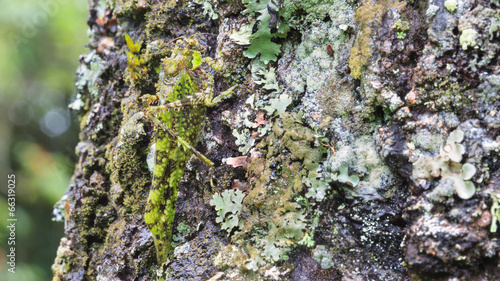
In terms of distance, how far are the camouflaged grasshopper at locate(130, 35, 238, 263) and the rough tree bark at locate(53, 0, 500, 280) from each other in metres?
0.07

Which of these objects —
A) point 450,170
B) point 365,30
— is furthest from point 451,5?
point 450,170

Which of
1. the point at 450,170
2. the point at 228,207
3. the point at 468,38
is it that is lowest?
the point at 450,170

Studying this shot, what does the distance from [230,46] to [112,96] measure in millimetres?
1042

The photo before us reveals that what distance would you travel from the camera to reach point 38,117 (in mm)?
5379

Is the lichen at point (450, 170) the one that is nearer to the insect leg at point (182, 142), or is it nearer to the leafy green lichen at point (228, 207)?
the leafy green lichen at point (228, 207)

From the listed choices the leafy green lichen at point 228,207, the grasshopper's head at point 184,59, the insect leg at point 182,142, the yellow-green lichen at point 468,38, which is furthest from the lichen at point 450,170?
the grasshopper's head at point 184,59

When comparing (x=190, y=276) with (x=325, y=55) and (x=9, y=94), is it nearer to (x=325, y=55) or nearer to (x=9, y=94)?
(x=325, y=55)

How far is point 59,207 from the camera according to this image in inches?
119

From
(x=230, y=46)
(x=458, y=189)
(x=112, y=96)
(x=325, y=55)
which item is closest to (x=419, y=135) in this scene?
(x=458, y=189)

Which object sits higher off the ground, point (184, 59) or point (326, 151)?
point (184, 59)

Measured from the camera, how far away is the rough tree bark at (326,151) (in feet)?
4.69

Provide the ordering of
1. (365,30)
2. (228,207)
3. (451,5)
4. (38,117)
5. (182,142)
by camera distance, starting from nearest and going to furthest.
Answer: (451,5)
(365,30)
(228,207)
(182,142)
(38,117)

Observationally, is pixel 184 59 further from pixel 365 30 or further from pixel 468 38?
pixel 468 38

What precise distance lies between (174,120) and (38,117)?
13.0 feet
